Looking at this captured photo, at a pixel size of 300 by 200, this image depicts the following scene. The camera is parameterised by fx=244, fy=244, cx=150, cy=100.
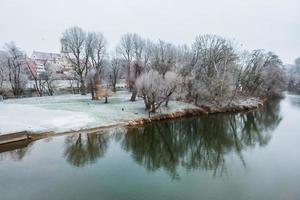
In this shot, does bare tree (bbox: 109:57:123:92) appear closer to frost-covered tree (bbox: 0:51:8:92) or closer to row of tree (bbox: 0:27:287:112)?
row of tree (bbox: 0:27:287:112)

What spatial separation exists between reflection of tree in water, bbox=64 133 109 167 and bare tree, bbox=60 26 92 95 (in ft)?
65.7

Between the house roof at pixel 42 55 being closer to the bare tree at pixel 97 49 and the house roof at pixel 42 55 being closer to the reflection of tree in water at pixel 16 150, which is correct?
the bare tree at pixel 97 49

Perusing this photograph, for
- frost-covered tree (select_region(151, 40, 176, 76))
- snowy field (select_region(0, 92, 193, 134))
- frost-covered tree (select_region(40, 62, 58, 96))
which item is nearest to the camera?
snowy field (select_region(0, 92, 193, 134))

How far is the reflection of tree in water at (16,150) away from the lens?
46.8 feet

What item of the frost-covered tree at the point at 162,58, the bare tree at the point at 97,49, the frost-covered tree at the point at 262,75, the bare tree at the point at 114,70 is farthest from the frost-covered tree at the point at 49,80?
the frost-covered tree at the point at 262,75

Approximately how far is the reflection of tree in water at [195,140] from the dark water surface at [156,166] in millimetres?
57

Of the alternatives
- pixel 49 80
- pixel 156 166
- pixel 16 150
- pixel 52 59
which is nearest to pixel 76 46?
pixel 49 80

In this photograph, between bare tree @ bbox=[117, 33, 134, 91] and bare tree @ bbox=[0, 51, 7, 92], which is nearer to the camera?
bare tree @ bbox=[0, 51, 7, 92]

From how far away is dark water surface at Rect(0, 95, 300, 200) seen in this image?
9898mm

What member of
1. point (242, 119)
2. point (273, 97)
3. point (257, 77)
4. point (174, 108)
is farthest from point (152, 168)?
point (273, 97)

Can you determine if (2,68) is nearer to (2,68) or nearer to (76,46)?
(2,68)

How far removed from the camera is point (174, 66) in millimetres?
30312

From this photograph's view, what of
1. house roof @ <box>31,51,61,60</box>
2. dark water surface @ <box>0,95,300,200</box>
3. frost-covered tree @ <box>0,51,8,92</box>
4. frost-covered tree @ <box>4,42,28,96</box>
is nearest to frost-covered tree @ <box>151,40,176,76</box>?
dark water surface @ <box>0,95,300,200</box>

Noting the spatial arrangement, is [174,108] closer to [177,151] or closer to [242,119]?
[242,119]
